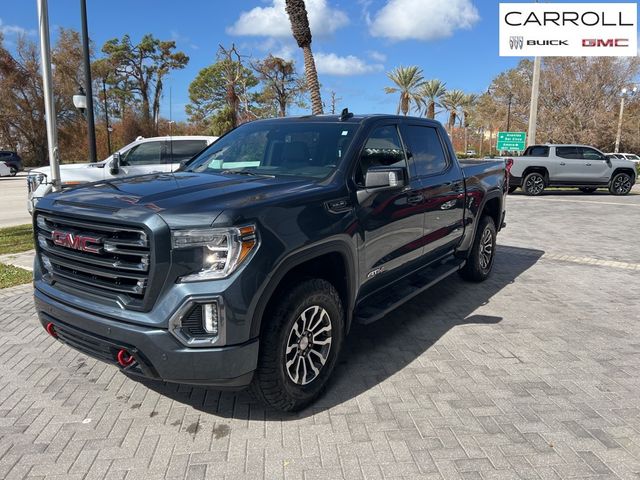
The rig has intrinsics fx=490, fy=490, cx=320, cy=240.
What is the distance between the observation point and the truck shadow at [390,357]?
130 inches

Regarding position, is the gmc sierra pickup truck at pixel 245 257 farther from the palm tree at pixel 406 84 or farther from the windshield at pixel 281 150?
the palm tree at pixel 406 84

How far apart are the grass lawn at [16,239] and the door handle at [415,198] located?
6.60 meters

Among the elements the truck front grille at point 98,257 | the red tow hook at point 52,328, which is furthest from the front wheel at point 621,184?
the red tow hook at point 52,328

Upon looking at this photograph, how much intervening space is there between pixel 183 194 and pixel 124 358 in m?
0.97

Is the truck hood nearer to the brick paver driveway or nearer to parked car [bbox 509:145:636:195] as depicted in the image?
the brick paver driveway

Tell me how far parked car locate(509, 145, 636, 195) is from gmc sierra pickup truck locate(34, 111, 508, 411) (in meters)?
15.8

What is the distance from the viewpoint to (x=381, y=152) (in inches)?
157

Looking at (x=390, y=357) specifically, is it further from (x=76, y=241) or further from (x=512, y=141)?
(x=512, y=141)

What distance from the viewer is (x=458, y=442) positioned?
287 cm

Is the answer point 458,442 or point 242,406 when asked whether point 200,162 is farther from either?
point 458,442

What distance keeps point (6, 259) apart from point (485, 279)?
685cm

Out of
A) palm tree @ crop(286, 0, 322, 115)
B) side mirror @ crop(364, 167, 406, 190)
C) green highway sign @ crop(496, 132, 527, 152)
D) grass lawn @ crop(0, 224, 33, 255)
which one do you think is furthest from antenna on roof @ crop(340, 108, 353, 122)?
green highway sign @ crop(496, 132, 527, 152)

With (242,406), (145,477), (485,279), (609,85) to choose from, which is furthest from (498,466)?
(609,85)

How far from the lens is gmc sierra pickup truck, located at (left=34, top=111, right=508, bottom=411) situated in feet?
8.36
